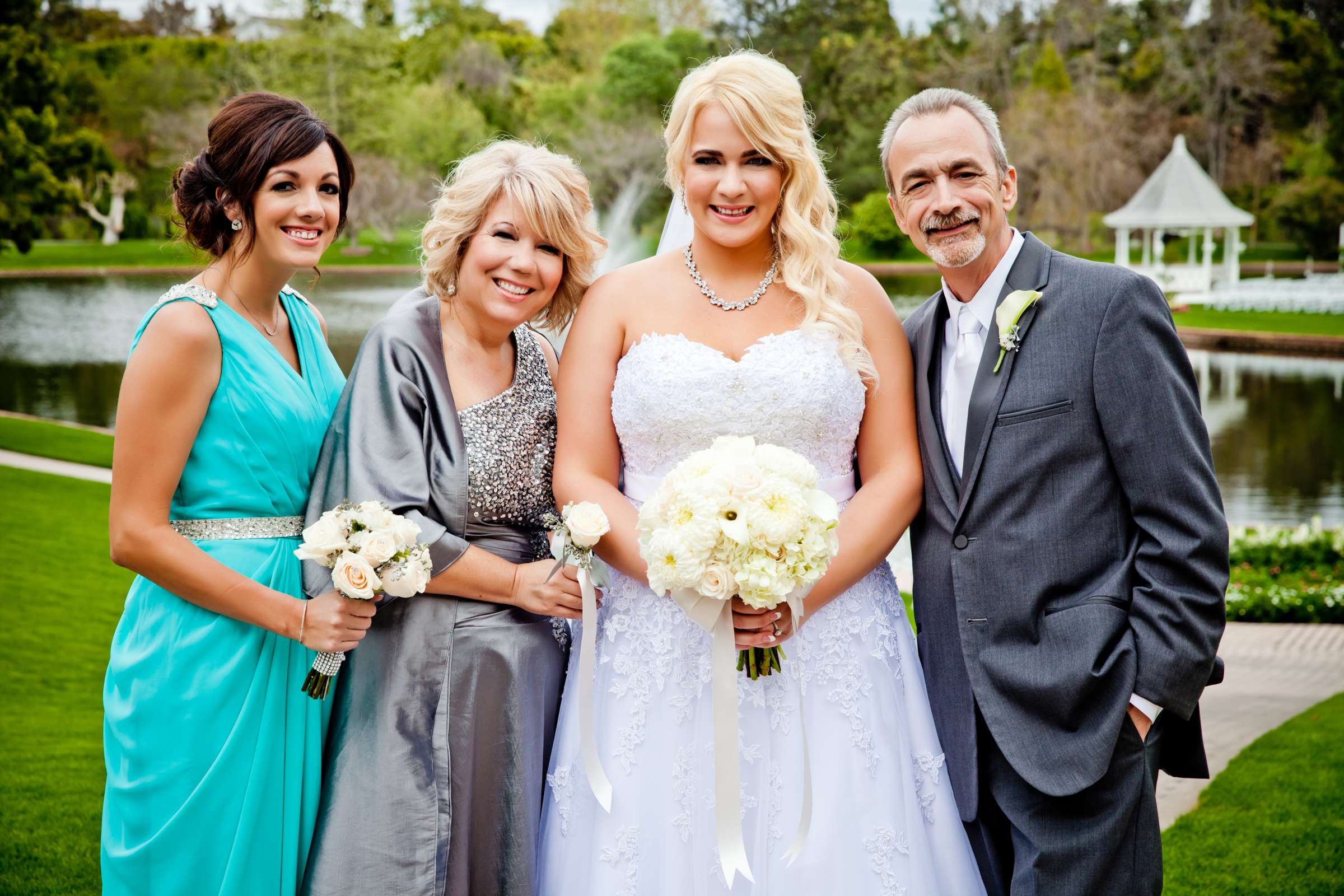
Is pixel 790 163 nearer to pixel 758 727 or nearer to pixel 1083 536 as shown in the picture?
pixel 1083 536

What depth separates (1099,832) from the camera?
3100mm

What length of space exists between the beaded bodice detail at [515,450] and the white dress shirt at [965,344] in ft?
4.08

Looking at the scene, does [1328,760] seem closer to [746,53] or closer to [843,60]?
[746,53]

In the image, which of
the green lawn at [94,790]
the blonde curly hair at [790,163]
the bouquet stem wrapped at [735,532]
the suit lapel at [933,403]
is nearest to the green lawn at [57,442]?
the green lawn at [94,790]

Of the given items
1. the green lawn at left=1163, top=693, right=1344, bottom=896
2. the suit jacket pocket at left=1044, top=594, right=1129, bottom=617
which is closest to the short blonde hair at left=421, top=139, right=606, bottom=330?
the suit jacket pocket at left=1044, top=594, right=1129, bottom=617

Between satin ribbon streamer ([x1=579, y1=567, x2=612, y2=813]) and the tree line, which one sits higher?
the tree line

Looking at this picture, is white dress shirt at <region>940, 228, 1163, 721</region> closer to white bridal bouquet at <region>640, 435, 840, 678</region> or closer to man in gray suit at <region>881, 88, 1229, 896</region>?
man in gray suit at <region>881, 88, 1229, 896</region>

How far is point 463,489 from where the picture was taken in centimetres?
327

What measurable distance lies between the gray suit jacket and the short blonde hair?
4.25ft

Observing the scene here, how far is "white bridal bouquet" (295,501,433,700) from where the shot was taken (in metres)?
2.72

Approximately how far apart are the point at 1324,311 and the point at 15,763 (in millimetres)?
32638

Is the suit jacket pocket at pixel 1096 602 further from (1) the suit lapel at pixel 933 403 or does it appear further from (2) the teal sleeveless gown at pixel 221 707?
(2) the teal sleeveless gown at pixel 221 707

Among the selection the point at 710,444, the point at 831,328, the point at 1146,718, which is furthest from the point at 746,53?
the point at 1146,718

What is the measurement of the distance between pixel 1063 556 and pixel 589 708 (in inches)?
55.2
